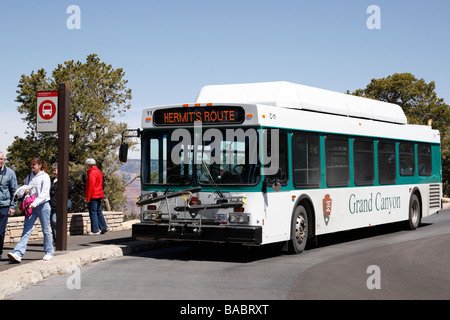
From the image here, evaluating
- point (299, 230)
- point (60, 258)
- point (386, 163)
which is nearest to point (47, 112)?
point (60, 258)

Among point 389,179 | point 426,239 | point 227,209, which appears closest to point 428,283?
point 227,209

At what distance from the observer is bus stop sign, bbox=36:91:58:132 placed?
12.5 metres

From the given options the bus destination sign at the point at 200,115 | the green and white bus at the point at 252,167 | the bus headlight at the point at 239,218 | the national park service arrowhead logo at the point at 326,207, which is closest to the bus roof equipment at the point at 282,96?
the green and white bus at the point at 252,167

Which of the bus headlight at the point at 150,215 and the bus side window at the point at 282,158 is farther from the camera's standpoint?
the bus headlight at the point at 150,215

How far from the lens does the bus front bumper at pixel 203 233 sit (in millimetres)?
11195

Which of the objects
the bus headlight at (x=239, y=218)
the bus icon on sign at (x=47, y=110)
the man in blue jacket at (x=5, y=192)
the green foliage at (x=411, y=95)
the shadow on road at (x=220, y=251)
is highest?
the green foliage at (x=411, y=95)

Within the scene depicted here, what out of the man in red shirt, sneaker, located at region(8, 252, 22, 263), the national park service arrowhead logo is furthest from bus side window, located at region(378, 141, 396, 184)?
sneaker, located at region(8, 252, 22, 263)

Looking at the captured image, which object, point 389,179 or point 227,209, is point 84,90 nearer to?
point 389,179

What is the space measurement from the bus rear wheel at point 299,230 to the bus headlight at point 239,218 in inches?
59.4

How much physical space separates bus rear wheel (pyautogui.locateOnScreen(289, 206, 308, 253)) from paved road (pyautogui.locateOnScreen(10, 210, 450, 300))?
0.86 ft

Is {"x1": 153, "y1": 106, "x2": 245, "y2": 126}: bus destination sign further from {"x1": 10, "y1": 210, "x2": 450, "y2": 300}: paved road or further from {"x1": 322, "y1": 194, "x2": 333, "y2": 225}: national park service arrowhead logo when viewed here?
{"x1": 322, "y1": 194, "x2": 333, "y2": 225}: national park service arrowhead logo

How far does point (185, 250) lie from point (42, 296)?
216 inches

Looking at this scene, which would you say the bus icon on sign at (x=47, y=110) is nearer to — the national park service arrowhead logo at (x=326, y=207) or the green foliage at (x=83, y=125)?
the national park service arrowhead logo at (x=326, y=207)

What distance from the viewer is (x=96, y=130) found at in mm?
57250
